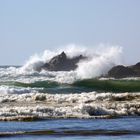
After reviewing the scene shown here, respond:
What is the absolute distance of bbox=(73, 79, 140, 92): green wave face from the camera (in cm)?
5788

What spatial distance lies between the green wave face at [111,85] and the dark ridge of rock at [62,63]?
64.5 feet

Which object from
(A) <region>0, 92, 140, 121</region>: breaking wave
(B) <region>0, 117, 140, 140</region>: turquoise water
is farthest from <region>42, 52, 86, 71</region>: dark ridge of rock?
(B) <region>0, 117, 140, 140</region>: turquoise water

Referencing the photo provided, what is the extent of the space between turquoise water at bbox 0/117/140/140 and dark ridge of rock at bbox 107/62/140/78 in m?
32.6

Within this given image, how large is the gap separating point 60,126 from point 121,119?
14.4ft

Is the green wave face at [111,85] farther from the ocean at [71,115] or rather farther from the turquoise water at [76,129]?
the turquoise water at [76,129]

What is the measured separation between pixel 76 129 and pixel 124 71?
1521 inches

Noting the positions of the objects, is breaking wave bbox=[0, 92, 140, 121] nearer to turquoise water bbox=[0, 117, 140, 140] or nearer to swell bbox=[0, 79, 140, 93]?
turquoise water bbox=[0, 117, 140, 140]

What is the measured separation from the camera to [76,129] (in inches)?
1177

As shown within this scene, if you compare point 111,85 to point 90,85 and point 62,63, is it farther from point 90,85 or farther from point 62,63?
point 62,63

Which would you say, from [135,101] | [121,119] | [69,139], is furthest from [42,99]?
[69,139]

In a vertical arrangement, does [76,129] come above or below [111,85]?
below

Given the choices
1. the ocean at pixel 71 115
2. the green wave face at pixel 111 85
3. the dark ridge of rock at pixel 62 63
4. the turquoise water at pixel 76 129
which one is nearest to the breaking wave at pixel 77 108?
the ocean at pixel 71 115

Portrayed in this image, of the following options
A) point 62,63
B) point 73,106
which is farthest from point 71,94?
point 62,63

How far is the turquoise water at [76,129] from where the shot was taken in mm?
27359
